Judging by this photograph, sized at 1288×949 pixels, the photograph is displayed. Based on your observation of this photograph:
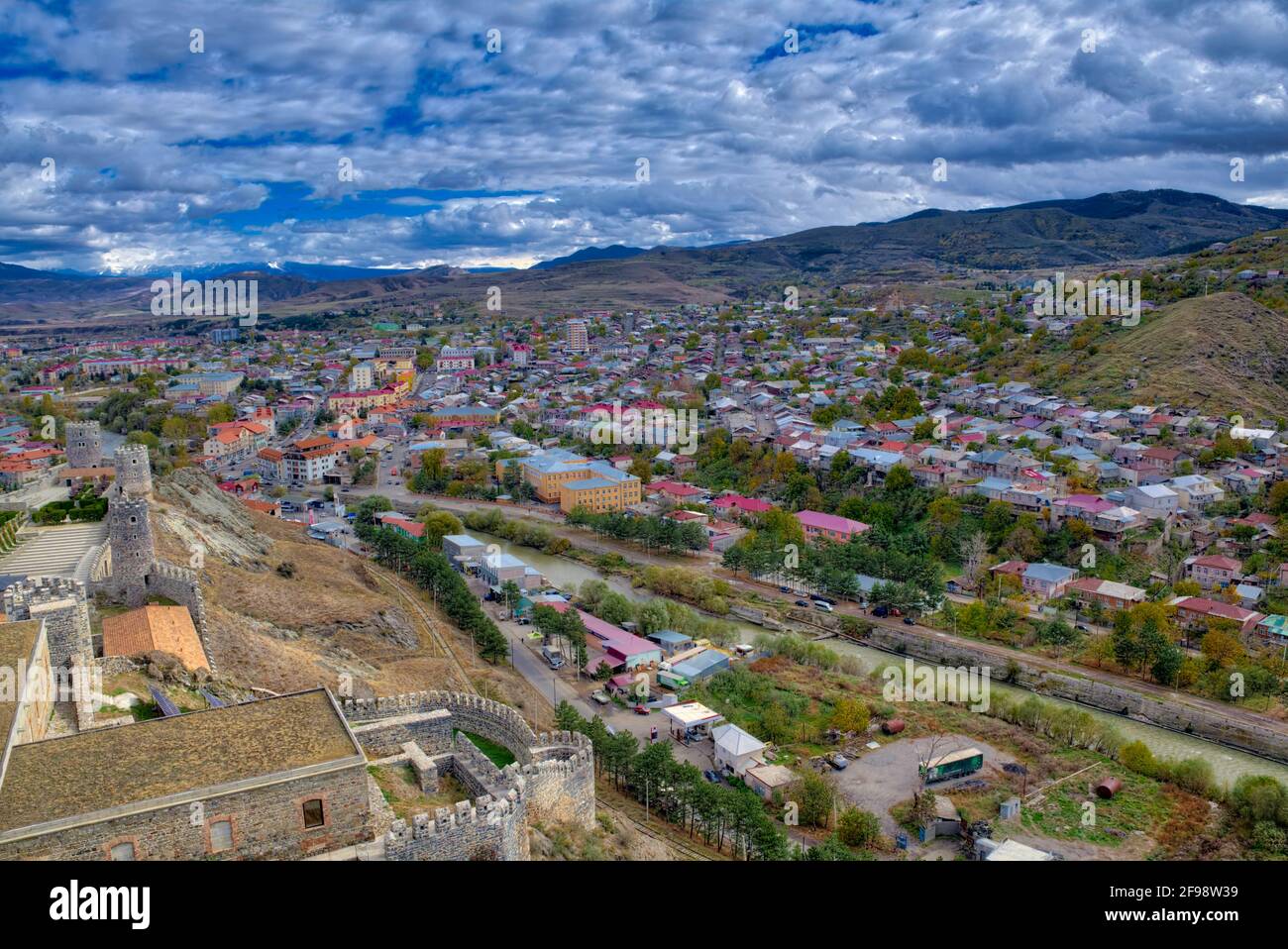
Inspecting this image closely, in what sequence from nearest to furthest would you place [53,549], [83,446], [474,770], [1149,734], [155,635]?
[474,770] < [155,635] < [53,549] < [1149,734] < [83,446]

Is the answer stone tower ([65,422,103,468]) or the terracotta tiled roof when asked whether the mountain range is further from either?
the terracotta tiled roof

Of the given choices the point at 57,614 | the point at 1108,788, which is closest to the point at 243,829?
the point at 57,614

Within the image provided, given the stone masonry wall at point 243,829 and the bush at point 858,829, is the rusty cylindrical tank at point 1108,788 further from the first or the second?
the stone masonry wall at point 243,829

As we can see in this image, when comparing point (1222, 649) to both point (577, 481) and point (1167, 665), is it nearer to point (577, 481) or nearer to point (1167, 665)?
point (1167, 665)

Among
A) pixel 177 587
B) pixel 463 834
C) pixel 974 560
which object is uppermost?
pixel 177 587

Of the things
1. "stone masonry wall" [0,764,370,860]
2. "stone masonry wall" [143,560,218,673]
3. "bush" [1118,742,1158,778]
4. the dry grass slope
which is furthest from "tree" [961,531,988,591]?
"stone masonry wall" [0,764,370,860]
